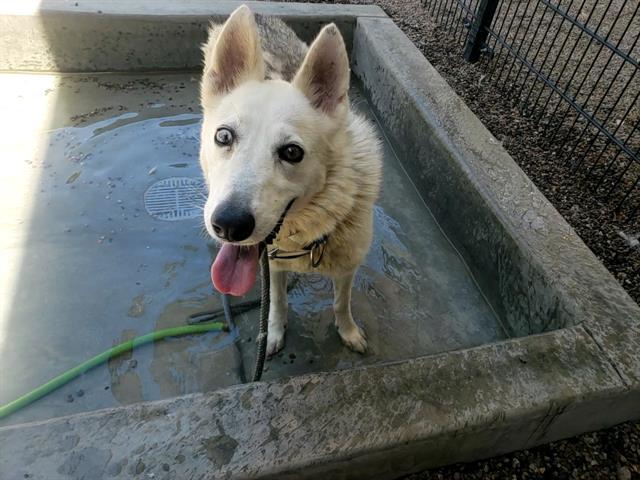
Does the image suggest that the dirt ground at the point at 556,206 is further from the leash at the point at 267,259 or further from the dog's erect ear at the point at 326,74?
the dog's erect ear at the point at 326,74

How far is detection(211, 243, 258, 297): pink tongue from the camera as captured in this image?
1.91m

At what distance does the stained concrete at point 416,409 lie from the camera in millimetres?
1570

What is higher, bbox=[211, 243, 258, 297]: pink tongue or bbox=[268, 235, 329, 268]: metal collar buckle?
bbox=[211, 243, 258, 297]: pink tongue

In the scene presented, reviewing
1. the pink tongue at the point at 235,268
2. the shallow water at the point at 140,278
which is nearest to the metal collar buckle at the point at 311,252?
the pink tongue at the point at 235,268

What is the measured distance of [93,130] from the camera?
4.00m

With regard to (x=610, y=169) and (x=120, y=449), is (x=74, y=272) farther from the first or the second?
(x=610, y=169)

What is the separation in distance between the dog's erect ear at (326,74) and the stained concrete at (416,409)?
1.23 m

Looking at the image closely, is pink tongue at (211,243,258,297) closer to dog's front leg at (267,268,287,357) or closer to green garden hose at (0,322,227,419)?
dog's front leg at (267,268,287,357)

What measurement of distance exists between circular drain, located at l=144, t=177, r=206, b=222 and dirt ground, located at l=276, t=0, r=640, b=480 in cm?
242

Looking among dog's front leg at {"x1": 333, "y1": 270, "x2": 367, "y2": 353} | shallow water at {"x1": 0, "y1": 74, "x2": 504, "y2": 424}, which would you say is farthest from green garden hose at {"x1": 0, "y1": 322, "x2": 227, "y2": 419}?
dog's front leg at {"x1": 333, "y1": 270, "x2": 367, "y2": 353}

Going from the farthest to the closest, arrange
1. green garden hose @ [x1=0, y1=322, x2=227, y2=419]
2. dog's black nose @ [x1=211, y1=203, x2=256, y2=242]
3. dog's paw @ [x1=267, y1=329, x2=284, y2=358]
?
dog's paw @ [x1=267, y1=329, x2=284, y2=358]
green garden hose @ [x1=0, y1=322, x2=227, y2=419]
dog's black nose @ [x1=211, y1=203, x2=256, y2=242]

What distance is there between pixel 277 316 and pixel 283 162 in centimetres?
118

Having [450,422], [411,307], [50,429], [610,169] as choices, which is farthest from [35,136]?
[610,169]

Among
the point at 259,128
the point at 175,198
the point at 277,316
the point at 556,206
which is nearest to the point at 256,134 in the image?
the point at 259,128
